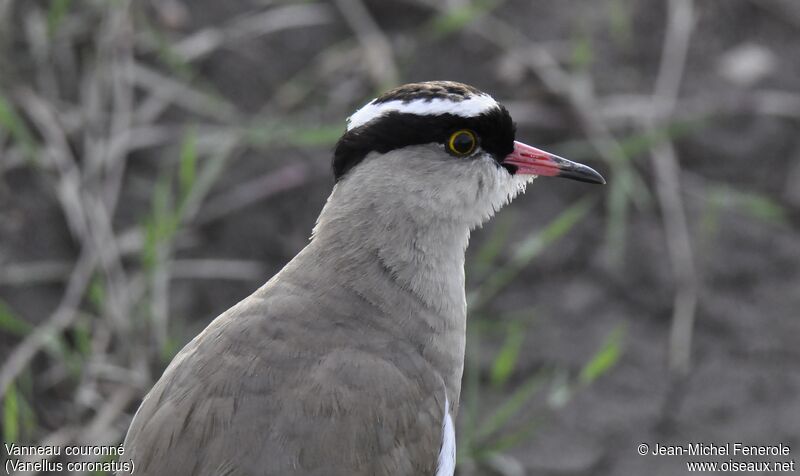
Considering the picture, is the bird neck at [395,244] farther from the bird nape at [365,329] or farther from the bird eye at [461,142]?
the bird eye at [461,142]

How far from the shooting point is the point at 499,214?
524 centimetres

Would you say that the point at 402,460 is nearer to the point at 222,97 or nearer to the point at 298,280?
the point at 298,280

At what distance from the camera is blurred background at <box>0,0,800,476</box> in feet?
14.8

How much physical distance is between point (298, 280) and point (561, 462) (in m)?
1.62

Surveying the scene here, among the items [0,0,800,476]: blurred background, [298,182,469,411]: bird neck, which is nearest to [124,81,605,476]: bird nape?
[298,182,469,411]: bird neck

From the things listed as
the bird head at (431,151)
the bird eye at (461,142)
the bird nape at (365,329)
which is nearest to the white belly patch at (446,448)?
the bird nape at (365,329)

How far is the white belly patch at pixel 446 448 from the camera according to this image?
3.19 m

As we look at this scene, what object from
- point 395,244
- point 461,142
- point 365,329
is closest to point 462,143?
point 461,142

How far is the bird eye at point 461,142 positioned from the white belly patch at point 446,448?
0.69 metres

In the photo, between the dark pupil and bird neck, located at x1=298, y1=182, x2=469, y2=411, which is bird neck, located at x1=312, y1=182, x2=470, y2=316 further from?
the dark pupil

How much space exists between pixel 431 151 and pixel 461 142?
0.09 meters

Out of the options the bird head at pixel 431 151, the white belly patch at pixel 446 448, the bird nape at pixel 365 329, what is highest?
the bird head at pixel 431 151

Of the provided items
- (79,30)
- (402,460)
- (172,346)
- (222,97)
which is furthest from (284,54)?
(402,460)

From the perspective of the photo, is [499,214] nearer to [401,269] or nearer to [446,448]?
[401,269]
